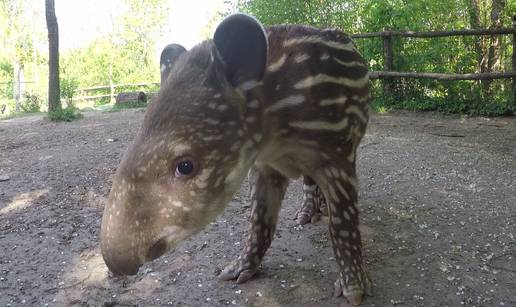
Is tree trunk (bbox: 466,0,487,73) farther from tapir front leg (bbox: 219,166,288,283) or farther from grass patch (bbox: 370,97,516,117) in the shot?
tapir front leg (bbox: 219,166,288,283)

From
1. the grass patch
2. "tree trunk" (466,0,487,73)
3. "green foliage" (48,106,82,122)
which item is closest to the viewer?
the grass patch

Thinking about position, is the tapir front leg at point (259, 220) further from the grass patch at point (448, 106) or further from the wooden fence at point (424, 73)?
the wooden fence at point (424, 73)

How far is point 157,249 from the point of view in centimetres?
193

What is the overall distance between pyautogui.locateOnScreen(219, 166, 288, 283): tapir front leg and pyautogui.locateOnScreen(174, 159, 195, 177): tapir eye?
3.81 ft

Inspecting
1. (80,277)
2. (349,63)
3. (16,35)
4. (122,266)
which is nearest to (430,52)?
(349,63)

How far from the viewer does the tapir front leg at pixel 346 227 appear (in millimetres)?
2625

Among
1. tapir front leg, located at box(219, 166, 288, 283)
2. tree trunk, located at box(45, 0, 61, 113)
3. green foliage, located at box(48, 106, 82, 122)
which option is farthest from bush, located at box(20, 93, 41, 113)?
tapir front leg, located at box(219, 166, 288, 283)

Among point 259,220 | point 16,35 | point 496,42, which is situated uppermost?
point 16,35

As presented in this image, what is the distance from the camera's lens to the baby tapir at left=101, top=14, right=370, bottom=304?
1885 mm

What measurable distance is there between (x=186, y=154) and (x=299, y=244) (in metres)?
1.98

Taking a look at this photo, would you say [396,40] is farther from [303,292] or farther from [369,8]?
[303,292]

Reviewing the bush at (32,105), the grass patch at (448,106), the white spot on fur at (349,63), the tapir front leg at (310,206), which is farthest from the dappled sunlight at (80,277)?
the bush at (32,105)

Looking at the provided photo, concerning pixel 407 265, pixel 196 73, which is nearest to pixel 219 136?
pixel 196 73

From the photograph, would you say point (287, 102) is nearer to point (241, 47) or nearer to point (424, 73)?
point (241, 47)
